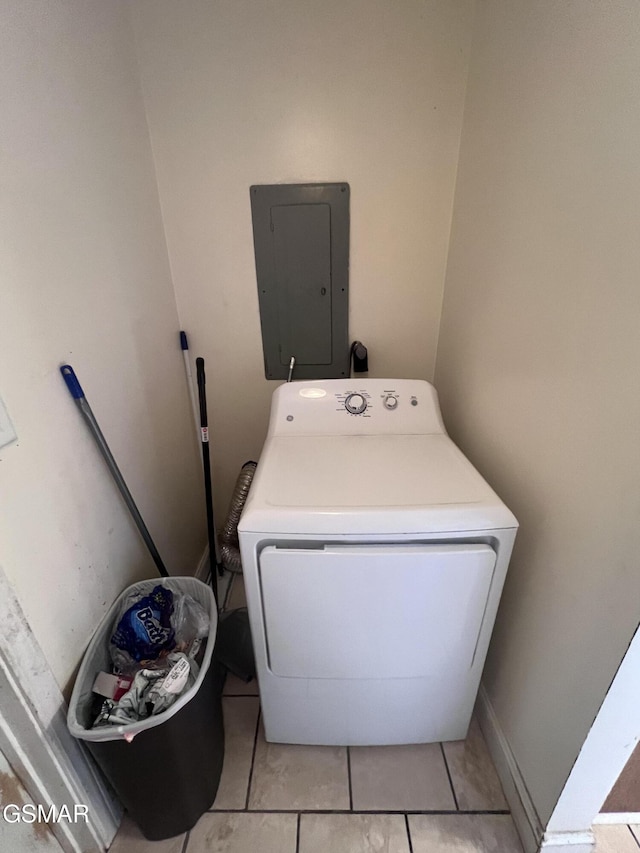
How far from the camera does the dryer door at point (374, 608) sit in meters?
0.87

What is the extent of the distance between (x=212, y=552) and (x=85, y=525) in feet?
1.84

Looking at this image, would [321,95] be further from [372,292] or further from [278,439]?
[278,439]

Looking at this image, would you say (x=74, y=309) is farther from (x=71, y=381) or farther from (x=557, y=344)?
(x=557, y=344)

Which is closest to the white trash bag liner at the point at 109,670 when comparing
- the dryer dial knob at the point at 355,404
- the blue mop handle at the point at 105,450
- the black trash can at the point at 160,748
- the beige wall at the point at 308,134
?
the black trash can at the point at 160,748

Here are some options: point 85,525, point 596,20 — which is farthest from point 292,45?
point 85,525

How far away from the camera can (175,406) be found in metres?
1.55

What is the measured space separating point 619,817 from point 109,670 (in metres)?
1.41

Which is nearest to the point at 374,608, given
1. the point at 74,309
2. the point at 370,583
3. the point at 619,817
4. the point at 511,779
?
the point at 370,583

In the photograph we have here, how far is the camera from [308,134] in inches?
53.1

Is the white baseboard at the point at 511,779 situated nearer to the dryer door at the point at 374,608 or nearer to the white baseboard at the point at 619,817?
the white baseboard at the point at 619,817

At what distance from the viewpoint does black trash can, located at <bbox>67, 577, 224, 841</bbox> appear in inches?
33.5

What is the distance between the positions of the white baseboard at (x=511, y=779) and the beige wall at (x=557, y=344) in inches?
1.6

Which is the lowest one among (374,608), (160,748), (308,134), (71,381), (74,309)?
(160,748)

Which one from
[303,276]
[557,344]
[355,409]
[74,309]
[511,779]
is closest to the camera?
[557,344]
